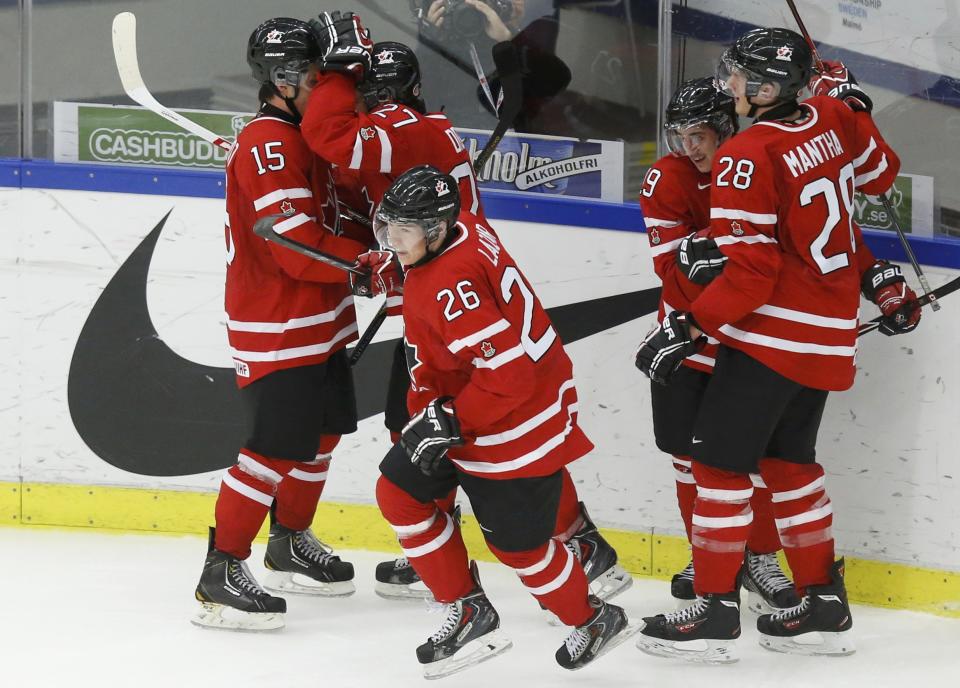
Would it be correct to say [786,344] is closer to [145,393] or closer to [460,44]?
[460,44]

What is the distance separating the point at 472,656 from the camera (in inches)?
103

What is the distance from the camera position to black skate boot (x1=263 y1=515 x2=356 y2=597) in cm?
326

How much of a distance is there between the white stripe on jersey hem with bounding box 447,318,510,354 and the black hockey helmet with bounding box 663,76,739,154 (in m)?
0.77

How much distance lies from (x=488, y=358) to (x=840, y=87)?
3.73 feet

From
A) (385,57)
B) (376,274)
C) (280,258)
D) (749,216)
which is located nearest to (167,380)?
(280,258)

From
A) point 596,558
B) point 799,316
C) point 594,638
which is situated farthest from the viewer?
point 596,558

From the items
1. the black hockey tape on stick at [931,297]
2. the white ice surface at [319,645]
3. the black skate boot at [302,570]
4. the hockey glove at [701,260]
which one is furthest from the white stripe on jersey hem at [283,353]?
the black hockey tape on stick at [931,297]

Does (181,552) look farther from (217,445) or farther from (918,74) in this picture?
(918,74)

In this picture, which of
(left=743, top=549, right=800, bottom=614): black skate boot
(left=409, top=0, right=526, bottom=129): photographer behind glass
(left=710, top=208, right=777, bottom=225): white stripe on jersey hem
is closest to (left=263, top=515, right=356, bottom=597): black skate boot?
(left=743, top=549, right=800, bottom=614): black skate boot

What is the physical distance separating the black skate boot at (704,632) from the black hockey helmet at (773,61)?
106 cm

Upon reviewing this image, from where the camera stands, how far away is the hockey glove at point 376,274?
9.25 feet

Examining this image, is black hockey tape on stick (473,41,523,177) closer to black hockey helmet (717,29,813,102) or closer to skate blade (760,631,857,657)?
black hockey helmet (717,29,813,102)

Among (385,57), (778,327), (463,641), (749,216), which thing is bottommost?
(463,641)

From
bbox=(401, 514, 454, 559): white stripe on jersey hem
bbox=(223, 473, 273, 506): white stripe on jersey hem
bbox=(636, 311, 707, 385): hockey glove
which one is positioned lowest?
bbox=(223, 473, 273, 506): white stripe on jersey hem
